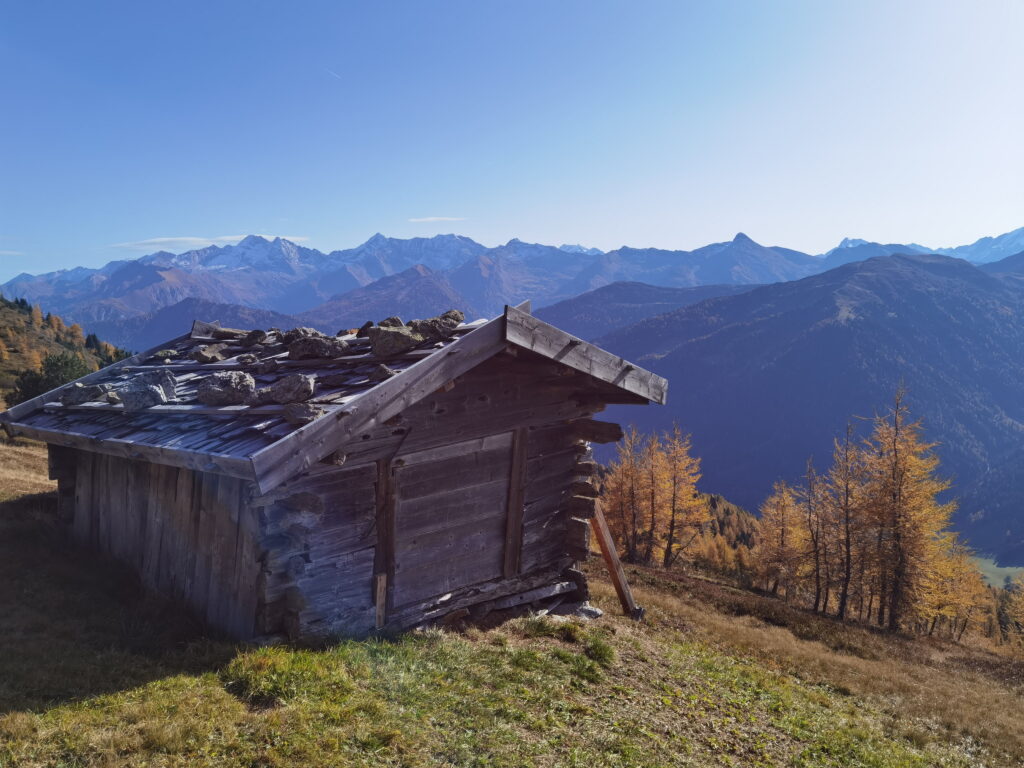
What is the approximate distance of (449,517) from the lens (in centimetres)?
880

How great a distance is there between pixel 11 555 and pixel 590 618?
8762 mm

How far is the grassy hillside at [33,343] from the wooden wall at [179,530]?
203 feet

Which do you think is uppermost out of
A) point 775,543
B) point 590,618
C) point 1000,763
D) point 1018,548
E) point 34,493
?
point 34,493

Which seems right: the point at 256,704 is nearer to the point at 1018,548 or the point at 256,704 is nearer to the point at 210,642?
the point at 210,642

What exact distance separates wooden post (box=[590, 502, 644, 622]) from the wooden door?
2.09 meters

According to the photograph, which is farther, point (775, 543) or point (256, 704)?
point (775, 543)

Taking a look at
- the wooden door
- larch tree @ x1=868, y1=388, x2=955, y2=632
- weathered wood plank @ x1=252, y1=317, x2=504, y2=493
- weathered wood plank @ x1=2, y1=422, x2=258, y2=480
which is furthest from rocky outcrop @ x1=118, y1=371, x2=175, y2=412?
larch tree @ x1=868, y1=388, x2=955, y2=632

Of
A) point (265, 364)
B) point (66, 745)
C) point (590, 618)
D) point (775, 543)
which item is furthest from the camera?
point (775, 543)

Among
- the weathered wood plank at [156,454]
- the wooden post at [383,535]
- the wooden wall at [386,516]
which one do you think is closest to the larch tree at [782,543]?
the wooden wall at [386,516]

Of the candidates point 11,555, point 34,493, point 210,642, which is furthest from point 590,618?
point 34,493

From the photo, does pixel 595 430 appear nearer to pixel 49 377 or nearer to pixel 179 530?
pixel 179 530

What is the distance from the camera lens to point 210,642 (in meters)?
6.55

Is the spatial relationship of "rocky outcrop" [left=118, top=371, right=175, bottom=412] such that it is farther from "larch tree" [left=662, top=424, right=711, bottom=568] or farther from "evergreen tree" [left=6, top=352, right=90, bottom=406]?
"larch tree" [left=662, top=424, right=711, bottom=568]

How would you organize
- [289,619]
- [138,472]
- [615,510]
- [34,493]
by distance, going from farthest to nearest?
[615,510] → [34,493] → [138,472] → [289,619]
